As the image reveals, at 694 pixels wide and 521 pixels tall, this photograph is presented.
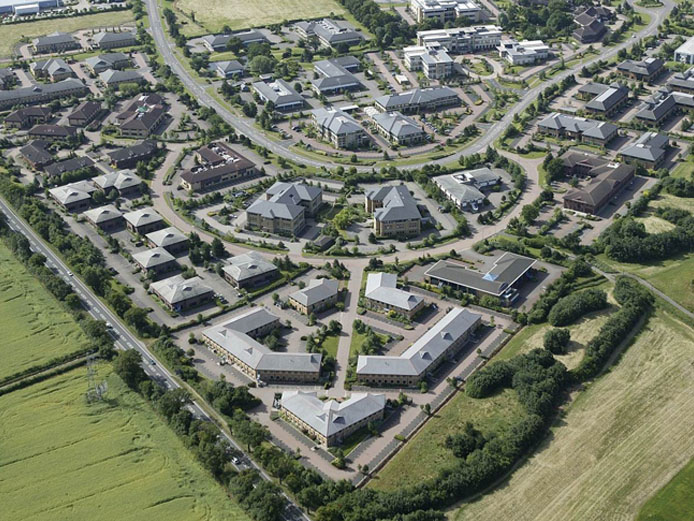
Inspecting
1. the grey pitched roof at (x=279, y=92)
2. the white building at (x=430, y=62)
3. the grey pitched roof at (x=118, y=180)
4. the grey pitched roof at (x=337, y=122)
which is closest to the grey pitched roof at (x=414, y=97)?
the grey pitched roof at (x=337, y=122)

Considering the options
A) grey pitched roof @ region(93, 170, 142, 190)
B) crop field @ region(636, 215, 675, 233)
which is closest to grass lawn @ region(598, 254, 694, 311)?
crop field @ region(636, 215, 675, 233)

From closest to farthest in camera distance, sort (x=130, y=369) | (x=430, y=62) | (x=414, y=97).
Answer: (x=130, y=369) → (x=414, y=97) → (x=430, y=62)

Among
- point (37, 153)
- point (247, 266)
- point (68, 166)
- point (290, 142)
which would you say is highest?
point (247, 266)

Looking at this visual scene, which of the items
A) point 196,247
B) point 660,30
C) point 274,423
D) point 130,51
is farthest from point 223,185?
point 660,30

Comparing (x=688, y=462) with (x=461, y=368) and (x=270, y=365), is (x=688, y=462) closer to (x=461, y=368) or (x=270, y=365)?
(x=461, y=368)

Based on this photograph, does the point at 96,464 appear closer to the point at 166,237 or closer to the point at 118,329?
the point at 118,329

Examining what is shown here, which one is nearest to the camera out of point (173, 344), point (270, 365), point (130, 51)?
point (270, 365)

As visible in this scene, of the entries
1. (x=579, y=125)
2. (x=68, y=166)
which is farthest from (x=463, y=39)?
(x=68, y=166)
